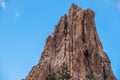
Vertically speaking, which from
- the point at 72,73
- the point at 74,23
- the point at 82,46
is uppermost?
the point at 74,23

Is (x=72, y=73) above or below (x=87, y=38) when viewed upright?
below

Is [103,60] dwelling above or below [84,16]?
below

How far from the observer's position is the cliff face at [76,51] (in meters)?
167

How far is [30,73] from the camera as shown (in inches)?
6732

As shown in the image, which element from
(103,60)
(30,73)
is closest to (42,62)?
(30,73)

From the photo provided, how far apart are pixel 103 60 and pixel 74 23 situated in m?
15.9

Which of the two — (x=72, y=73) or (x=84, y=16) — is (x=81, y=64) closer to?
(x=72, y=73)

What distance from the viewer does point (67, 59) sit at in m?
167

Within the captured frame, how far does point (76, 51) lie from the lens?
556 feet

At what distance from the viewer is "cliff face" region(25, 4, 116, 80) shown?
166750mm

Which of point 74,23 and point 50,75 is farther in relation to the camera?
point 74,23

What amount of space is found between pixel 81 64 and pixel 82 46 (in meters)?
7.20

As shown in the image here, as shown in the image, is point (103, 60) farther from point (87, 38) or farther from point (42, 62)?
point (42, 62)

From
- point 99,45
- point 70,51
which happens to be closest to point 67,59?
point 70,51
